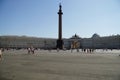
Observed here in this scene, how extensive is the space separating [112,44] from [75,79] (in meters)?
118

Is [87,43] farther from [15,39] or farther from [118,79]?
[118,79]

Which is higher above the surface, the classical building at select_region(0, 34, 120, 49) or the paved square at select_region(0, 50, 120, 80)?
the classical building at select_region(0, 34, 120, 49)

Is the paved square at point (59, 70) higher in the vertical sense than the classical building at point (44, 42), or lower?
lower

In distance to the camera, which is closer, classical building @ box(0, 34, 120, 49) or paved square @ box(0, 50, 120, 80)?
paved square @ box(0, 50, 120, 80)

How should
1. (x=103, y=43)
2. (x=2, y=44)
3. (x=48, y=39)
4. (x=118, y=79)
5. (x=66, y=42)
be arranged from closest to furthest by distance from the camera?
(x=118, y=79)
(x=2, y=44)
(x=103, y=43)
(x=48, y=39)
(x=66, y=42)

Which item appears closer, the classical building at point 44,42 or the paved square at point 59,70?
the paved square at point 59,70

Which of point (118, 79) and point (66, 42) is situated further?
point (66, 42)

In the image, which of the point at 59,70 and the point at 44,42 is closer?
the point at 59,70

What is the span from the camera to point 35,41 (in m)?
130

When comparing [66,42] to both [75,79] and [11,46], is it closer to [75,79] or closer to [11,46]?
[11,46]

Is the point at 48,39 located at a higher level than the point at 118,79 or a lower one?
higher

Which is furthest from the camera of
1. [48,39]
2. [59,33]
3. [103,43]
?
[48,39]

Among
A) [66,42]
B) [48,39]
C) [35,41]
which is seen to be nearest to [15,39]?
[35,41]

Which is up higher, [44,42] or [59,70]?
[44,42]
